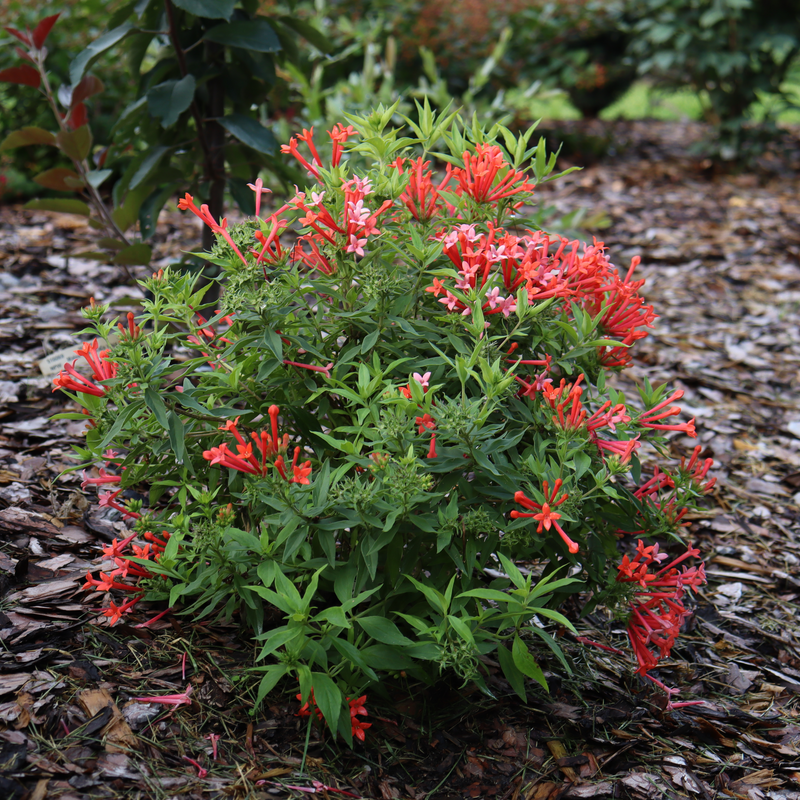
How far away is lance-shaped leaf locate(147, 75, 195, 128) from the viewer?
2629mm

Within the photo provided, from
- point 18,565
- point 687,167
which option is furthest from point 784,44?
point 18,565

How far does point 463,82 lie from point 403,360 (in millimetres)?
6198

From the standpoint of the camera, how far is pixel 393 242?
169cm

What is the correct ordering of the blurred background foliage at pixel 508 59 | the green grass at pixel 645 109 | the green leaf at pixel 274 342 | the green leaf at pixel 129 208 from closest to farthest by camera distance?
the green leaf at pixel 274 342, the green leaf at pixel 129 208, the blurred background foliage at pixel 508 59, the green grass at pixel 645 109

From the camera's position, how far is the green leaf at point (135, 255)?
270 cm

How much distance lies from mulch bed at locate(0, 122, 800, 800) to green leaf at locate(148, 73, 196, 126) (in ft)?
3.34

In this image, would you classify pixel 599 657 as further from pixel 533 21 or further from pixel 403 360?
pixel 533 21

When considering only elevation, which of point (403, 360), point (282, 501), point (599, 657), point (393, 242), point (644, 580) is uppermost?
point (393, 242)

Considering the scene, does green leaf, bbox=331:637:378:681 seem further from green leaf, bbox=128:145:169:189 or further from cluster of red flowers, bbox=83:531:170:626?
green leaf, bbox=128:145:169:189

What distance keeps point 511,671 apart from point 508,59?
672 cm

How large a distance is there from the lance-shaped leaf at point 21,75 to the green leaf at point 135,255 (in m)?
0.68

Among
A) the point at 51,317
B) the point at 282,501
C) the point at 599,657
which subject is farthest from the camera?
the point at 51,317

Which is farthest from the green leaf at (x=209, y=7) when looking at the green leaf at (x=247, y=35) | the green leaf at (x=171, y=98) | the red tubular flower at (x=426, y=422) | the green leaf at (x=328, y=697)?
the green leaf at (x=328, y=697)

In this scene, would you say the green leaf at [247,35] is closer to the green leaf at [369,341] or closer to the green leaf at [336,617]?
the green leaf at [369,341]
